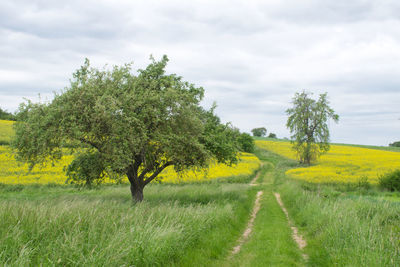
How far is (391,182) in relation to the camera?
2727 cm

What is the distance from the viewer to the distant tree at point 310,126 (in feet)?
171

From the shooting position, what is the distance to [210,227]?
10734mm

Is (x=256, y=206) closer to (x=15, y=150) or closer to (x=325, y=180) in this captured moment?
A: (x=325, y=180)

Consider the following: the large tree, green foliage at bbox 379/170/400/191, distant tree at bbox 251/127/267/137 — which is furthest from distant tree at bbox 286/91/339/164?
distant tree at bbox 251/127/267/137

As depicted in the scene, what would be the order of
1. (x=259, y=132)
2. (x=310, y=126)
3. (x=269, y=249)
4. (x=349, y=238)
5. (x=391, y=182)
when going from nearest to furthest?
(x=349, y=238) < (x=269, y=249) < (x=391, y=182) < (x=310, y=126) < (x=259, y=132)

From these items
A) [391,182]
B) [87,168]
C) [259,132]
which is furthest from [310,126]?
[259,132]

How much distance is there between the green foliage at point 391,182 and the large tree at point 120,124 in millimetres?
19856

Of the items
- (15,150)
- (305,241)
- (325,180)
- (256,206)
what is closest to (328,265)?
(305,241)

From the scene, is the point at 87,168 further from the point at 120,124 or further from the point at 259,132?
the point at 259,132

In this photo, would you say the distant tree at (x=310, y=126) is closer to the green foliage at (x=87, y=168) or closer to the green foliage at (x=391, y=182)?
the green foliage at (x=391, y=182)

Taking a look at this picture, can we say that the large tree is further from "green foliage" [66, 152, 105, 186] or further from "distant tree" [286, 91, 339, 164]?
"distant tree" [286, 91, 339, 164]

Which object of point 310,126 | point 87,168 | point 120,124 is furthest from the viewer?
point 310,126

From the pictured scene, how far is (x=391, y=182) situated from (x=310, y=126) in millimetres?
26905

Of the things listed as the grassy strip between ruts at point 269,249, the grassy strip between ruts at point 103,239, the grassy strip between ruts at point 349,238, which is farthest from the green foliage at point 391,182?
the grassy strip between ruts at point 103,239
